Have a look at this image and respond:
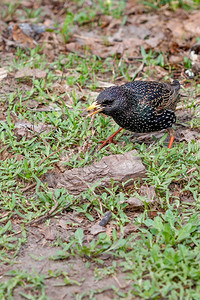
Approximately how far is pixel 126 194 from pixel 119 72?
305 centimetres

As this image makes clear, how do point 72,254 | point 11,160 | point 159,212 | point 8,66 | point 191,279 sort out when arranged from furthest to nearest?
point 8,66 → point 11,160 → point 159,212 → point 72,254 → point 191,279

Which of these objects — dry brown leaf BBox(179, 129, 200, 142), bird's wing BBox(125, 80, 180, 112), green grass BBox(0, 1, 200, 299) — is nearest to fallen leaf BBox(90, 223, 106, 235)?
green grass BBox(0, 1, 200, 299)

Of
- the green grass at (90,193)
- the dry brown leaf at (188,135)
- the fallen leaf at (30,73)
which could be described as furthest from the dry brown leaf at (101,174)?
the fallen leaf at (30,73)

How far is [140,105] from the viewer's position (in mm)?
5516

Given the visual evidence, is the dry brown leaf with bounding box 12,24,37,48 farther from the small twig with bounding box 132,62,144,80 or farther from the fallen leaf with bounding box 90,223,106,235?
the fallen leaf with bounding box 90,223,106,235

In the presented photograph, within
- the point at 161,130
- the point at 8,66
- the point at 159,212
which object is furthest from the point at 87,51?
the point at 159,212

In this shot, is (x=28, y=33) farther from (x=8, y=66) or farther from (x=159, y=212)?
(x=159, y=212)

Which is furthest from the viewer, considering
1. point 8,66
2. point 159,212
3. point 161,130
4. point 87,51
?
point 87,51

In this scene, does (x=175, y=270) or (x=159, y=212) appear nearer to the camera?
(x=175, y=270)

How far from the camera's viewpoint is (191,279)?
12.2ft

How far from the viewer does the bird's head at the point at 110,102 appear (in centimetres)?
526

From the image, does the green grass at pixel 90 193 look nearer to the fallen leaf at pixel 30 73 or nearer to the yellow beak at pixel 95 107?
the fallen leaf at pixel 30 73

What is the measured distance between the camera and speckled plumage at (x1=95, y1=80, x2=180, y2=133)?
209 inches

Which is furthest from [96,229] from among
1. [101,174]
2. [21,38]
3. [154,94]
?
[21,38]
